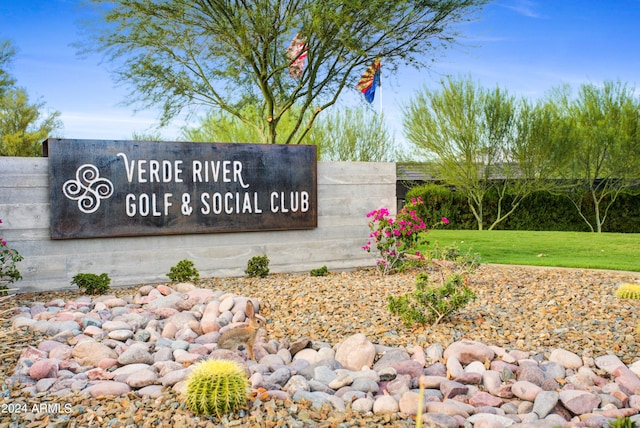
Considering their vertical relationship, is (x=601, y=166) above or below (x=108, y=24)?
below

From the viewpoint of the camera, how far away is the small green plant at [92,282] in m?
7.36

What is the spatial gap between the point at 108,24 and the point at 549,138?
13930 mm

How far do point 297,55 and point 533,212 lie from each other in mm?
11737

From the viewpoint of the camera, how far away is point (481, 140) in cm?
2039

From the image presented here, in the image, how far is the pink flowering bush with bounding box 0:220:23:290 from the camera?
23.9ft

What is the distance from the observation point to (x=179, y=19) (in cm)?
1324

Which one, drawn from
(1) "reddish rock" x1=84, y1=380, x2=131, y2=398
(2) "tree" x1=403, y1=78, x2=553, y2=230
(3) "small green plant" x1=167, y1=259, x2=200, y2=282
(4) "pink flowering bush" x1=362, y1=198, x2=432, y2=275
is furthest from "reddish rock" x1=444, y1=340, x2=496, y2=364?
(2) "tree" x1=403, y1=78, x2=553, y2=230

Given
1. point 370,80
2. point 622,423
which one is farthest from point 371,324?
point 370,80

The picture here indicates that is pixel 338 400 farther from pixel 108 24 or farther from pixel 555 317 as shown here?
pixel 108 24

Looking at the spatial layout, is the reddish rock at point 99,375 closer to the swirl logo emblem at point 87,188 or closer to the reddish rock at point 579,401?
the reddish rock at point 579,401

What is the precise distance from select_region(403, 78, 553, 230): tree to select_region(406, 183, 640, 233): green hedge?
0.41 m

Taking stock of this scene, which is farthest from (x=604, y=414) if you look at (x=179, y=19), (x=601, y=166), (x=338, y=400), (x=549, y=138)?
(x=601, y=166)

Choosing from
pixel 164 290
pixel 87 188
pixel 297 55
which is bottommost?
pixel 164 290

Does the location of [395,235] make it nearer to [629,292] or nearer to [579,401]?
[629,292]
